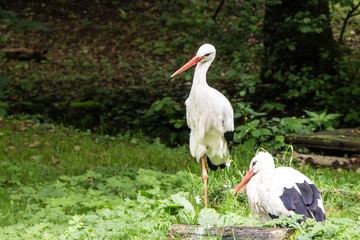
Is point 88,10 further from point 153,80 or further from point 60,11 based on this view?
point 153,80

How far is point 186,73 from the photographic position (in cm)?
831

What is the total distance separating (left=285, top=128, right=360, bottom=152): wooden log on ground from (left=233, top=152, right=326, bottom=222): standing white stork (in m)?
3.32

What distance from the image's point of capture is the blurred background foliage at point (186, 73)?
8.29m

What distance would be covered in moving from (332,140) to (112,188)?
3.29m

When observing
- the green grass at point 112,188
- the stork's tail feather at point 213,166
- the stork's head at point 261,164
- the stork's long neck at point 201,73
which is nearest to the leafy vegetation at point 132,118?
the green grass at point 112,188

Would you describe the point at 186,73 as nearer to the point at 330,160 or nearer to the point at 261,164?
the point at 330,160

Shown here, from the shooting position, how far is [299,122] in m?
7.90

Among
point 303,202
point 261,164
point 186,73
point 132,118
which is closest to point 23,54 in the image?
point 132,118

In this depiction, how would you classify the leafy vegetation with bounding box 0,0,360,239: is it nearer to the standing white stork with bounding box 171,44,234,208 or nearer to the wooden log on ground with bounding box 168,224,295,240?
the wooden log on ground with bounding box 168,224,295,240

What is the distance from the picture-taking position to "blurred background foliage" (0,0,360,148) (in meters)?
8.29

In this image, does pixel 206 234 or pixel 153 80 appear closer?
pixel 206 234

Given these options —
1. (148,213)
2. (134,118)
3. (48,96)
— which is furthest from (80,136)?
(148,213)

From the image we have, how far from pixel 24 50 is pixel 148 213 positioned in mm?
10290

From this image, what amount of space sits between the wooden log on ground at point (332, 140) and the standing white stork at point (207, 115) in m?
2.95
